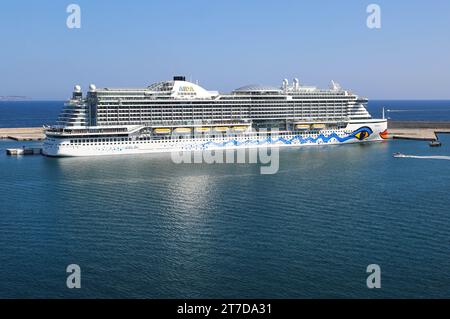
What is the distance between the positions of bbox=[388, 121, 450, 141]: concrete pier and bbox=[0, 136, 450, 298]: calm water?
948 inches

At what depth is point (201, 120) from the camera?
180ft

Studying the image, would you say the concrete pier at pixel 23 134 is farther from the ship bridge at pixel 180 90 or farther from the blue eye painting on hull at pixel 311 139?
the blue eye painting on hull at pixel 311 139

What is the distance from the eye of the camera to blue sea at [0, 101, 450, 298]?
62.4ft

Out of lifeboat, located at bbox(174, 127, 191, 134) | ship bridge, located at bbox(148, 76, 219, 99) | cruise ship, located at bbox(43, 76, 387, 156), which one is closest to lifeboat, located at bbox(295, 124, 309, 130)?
cruise ship, located at bbox(43, 76, 387, 156)

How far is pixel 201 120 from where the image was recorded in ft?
180

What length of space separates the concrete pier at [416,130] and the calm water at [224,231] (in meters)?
24.1

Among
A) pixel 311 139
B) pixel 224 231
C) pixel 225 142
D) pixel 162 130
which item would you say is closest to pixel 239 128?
pixel 225 142

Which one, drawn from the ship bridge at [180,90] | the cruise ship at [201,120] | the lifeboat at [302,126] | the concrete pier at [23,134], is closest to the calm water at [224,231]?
the cruise ship at [201,120]

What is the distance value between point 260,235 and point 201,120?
31635 millimetres

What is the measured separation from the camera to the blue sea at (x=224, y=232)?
19016 millimetres

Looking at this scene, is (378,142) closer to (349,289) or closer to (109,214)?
(109,214)

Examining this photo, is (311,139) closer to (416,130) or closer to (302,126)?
(302,126)
